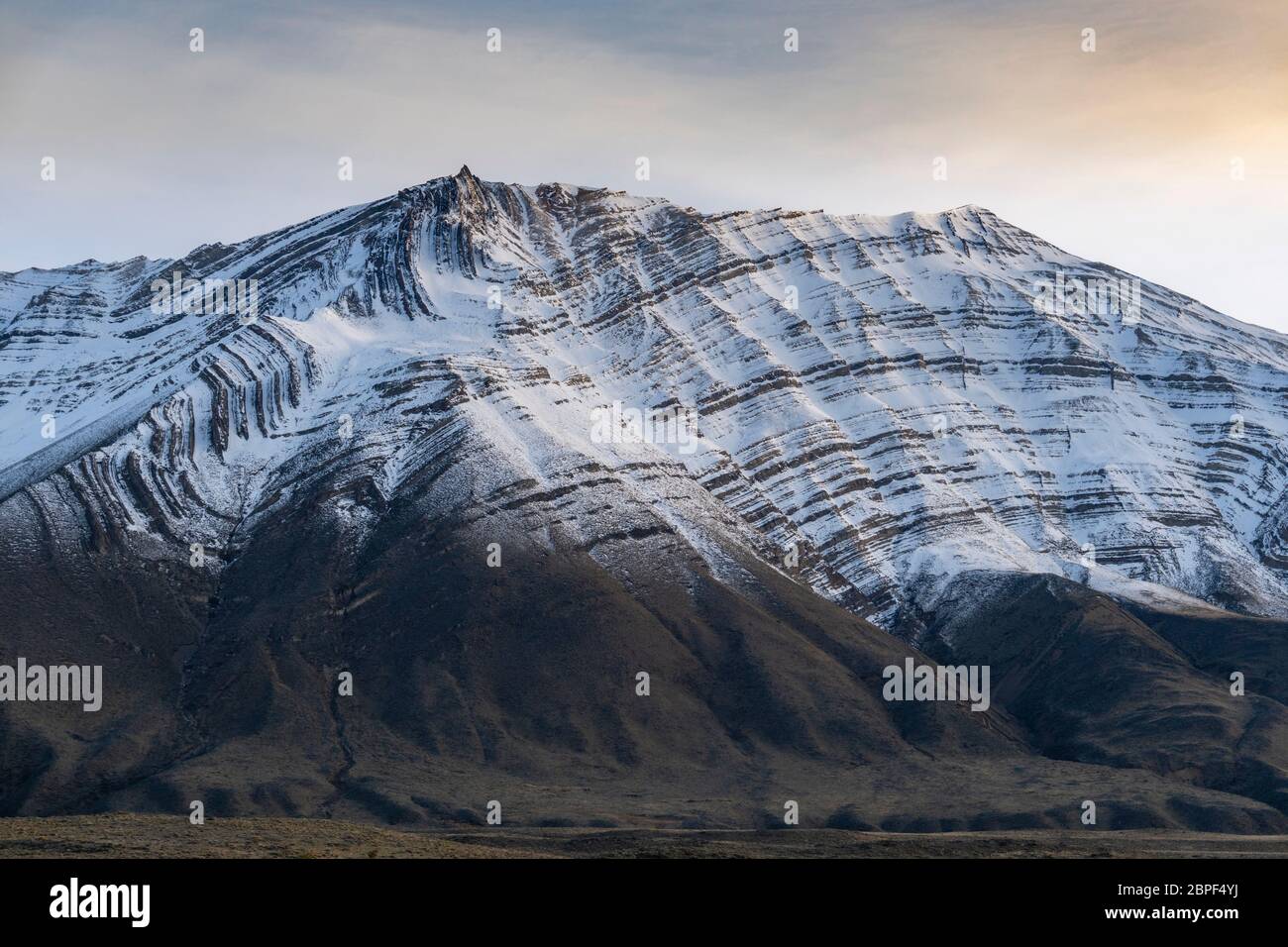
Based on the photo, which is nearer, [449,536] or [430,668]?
[430,668]

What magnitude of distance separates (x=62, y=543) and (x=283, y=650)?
2427cm

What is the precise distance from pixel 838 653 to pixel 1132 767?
30.9 m

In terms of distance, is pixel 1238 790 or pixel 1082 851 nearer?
pixel 1082 851

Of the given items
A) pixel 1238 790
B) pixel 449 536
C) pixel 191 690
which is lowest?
pixel 1238 790

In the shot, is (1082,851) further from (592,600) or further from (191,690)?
(191,690)

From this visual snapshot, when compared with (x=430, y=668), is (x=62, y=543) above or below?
above

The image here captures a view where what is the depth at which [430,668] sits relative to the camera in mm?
182750

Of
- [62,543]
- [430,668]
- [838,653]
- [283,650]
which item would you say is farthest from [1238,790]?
[62,543]
